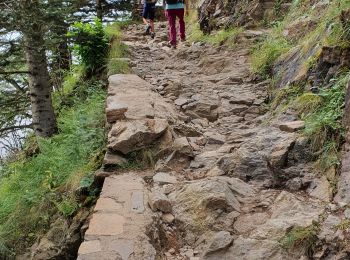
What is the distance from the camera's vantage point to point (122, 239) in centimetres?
325

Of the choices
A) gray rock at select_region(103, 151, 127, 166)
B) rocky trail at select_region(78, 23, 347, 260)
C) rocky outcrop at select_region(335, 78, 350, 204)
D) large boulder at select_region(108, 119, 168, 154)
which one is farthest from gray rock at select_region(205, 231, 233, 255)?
large boulder at select_region(108, 119, 168, 154)

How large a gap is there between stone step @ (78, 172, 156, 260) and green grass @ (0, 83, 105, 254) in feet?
2.34

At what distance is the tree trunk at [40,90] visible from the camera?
723cm

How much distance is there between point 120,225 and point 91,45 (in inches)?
224

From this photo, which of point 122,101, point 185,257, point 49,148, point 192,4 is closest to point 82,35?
point 49,148

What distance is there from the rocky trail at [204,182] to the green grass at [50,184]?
48 cm

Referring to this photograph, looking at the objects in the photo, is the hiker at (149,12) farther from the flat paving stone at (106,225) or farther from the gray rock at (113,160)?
the flat paving stone at (106,225)

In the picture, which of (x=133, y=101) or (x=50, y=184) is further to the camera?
(x=133, y=101)

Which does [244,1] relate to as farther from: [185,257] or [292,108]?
[185,257]

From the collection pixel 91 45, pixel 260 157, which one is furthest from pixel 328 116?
pixel 91 45

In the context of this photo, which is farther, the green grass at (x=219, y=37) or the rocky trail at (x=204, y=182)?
the green grass at (x=219, y=37)

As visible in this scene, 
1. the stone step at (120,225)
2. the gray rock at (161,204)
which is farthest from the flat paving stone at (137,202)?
the gray rock at (161,204)

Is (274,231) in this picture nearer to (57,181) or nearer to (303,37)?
(57,181)

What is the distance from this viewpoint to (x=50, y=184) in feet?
17.4
